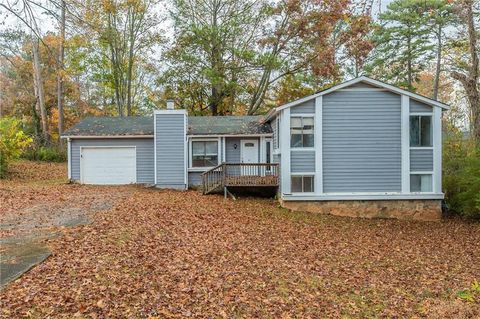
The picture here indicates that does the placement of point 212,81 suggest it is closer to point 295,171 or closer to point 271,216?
point 295,171

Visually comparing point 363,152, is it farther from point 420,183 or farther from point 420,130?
point 420,183

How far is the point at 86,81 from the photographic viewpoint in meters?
32.5

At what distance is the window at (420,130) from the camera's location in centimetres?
1402

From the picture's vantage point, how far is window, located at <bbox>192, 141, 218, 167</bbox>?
1794 centimetres

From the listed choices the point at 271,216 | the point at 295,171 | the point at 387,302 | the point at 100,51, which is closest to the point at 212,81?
the point at 100,51

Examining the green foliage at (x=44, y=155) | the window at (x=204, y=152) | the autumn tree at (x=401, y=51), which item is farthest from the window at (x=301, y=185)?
the green foliage at (x=44, y=155)

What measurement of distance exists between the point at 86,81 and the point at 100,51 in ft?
19.9

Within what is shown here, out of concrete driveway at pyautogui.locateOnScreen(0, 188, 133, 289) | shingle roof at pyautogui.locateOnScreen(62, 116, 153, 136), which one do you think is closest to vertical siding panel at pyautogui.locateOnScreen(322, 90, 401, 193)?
concrete driveway at pyautogui.locateOnScreen(0, 188, 133, 289)

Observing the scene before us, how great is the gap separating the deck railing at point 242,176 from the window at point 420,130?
5.55 m

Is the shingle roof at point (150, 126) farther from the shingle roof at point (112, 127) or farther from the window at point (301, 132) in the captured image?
the window at point (301, 132)

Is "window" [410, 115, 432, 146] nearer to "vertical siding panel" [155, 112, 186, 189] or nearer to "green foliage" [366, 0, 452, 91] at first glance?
"vertical siding panel" [155, 112, 186, 189]

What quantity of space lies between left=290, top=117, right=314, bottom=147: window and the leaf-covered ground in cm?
361

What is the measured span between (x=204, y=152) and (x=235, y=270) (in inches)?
456

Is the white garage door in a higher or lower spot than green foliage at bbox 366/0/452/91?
lower
